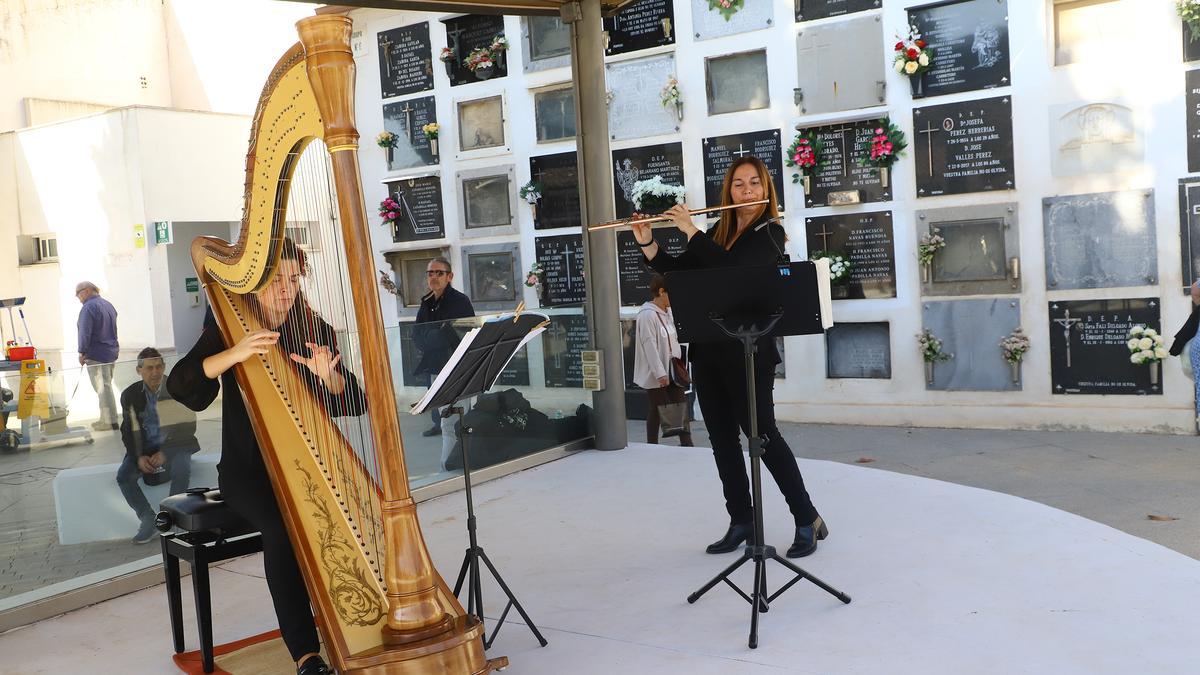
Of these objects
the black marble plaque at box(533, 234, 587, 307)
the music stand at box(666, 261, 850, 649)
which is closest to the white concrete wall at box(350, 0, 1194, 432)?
the black marble plaque at box(533, 234, 587, 307)

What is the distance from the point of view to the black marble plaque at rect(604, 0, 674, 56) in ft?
28.6

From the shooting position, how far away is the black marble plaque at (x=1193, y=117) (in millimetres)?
6980

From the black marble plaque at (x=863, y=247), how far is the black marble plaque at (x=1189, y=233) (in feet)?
6.33

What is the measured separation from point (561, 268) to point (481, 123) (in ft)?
5.27

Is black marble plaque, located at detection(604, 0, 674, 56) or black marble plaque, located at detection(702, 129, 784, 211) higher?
black marble plaque, located at detection(604, 0, 674, 56)

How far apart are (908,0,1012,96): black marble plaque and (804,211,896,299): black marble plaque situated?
1.04 metres

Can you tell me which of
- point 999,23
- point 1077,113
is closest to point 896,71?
point 999,23

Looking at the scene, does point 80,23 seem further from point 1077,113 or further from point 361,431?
point 361,431

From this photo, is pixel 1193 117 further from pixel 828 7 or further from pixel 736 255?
pixel 736 255

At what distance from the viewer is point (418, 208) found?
998 cm

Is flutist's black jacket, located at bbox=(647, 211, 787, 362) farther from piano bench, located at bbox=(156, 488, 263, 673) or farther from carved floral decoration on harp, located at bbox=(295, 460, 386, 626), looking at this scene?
piano bench, located at bbox=(156, 488, 263, 673)

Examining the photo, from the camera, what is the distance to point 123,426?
3697 millimetres

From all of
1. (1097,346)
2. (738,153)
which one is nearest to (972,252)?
(1097,346)

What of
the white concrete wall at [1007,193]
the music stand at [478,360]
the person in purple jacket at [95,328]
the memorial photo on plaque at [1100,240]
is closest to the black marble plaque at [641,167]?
the white concrete wall at [1007,193]
